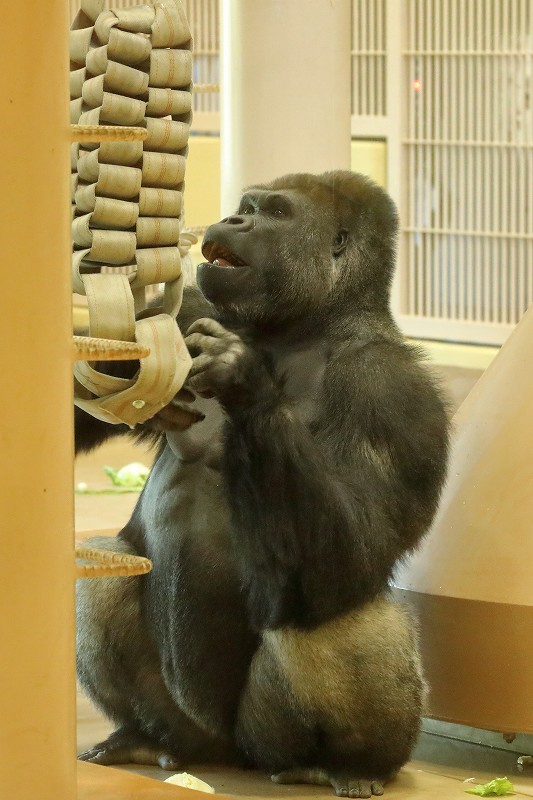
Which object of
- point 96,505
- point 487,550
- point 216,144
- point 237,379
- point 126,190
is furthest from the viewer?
point 216,144

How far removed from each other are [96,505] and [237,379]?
326cm

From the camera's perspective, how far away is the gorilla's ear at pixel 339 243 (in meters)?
2.69

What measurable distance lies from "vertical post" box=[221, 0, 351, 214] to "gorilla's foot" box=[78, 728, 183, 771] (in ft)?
5.01

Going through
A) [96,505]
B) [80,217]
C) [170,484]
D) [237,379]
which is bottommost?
[96,505]

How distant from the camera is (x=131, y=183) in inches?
78.1

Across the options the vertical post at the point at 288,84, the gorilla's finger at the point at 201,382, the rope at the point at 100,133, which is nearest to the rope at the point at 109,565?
the rope at the point at 100,133

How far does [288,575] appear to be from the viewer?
239cm

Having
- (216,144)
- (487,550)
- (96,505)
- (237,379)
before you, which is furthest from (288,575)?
(216,144)

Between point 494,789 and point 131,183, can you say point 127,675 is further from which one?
point 131,183

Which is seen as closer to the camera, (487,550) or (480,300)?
(487,550)

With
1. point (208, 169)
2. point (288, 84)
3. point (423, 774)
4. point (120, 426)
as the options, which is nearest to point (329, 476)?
point (120, 426)

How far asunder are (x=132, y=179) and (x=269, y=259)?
2.15 ft

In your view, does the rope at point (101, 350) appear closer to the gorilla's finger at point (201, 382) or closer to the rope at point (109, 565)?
the rope at point (109, 565)

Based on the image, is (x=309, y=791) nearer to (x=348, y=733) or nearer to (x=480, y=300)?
(x=348, y=733)
